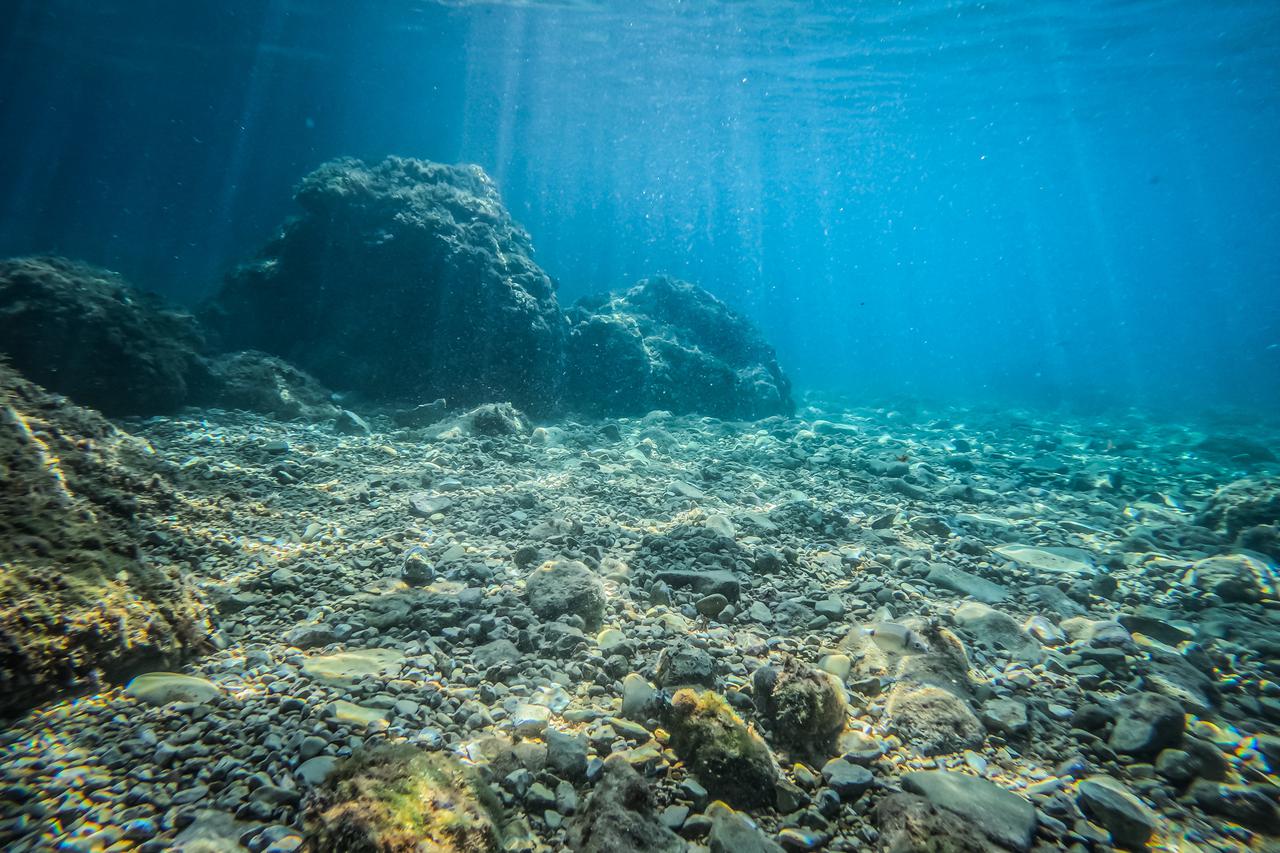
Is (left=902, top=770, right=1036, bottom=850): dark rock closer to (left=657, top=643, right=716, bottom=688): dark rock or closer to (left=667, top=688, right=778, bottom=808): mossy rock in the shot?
(left=667, top=688, right=778, bottom=808): mossy rock

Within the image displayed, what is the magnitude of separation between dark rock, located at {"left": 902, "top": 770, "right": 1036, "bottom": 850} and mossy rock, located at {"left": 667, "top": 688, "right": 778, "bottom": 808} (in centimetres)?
68

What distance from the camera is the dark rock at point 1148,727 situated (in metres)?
2.54

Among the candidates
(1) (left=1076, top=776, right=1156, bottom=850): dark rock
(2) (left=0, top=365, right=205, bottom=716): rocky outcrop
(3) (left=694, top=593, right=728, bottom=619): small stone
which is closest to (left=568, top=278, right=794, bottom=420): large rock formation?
(3) (left=694, top=593, right=728, bottom=619): small stone

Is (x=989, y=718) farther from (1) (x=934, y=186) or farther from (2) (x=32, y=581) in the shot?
(1) (x=934, y=186)

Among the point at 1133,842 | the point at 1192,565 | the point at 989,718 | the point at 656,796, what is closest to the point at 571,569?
the point at 656,796

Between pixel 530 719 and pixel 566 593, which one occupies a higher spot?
pixel 566 593

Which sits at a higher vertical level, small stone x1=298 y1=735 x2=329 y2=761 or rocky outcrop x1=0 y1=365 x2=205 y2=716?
rocky outcrop x1=0 y1=365 x2=205 y2=716

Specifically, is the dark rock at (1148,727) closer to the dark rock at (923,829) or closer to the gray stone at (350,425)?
the dark rock at (923,829)

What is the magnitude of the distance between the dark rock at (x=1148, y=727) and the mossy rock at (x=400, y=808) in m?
3.16

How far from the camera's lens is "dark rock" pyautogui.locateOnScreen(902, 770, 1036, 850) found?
198 cm

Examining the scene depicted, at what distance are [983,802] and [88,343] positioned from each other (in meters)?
11.3

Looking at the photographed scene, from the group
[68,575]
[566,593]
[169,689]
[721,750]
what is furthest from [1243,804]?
[68,575]

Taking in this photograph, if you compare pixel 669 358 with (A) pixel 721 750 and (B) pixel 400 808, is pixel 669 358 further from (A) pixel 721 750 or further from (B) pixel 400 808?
(B) pixel 400 808

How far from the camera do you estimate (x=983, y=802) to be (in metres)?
2.15
